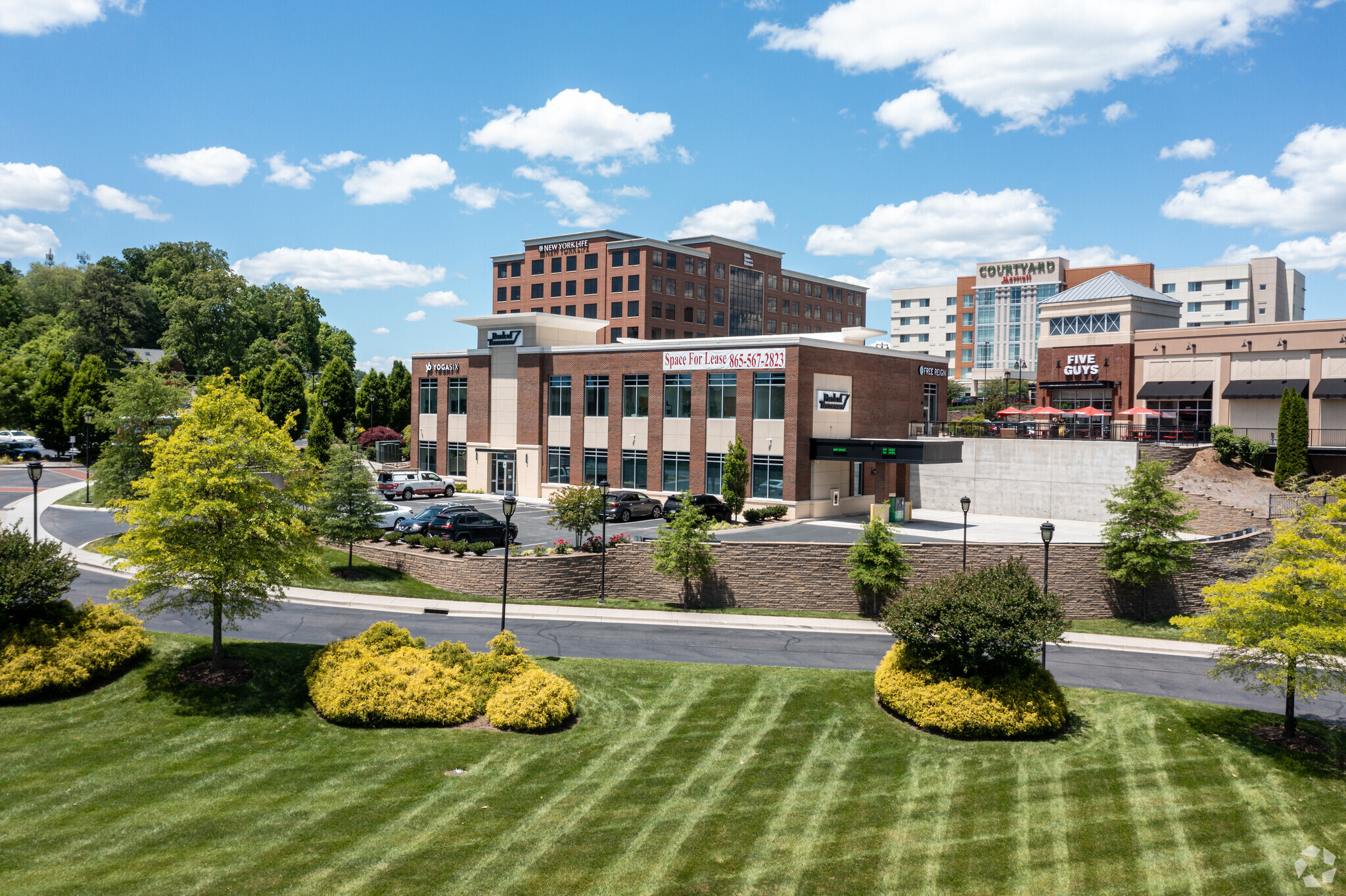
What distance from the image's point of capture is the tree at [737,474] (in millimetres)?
46656

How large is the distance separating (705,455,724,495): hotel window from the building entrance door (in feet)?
49.6

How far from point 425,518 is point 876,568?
1997 cm

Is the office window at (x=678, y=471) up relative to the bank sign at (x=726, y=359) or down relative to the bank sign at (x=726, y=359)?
down

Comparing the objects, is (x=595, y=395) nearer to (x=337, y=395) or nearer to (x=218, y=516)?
(x=218, y=516)

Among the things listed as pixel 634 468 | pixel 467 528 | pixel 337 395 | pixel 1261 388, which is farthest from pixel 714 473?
pixel 337 395

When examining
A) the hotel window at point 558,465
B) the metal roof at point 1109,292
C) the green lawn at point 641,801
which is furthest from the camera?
the metal roof at point 1109,292

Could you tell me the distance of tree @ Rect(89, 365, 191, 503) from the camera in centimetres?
3697

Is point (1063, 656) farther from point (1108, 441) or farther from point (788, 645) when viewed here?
point (1108, 441)

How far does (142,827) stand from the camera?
13211mm

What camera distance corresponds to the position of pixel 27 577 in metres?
18.7

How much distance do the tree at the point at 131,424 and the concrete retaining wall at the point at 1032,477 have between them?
40.7 m

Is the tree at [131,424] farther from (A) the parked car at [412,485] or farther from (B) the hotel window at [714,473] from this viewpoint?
(B) the hotel window at [714,473]

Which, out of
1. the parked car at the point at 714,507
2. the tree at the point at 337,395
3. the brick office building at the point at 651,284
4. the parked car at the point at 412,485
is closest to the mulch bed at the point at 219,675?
the parked car at the point at 714,507

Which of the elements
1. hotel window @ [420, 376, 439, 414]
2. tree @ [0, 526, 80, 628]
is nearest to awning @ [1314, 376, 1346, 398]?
hotel window @ [420, 376, 439, 414]
